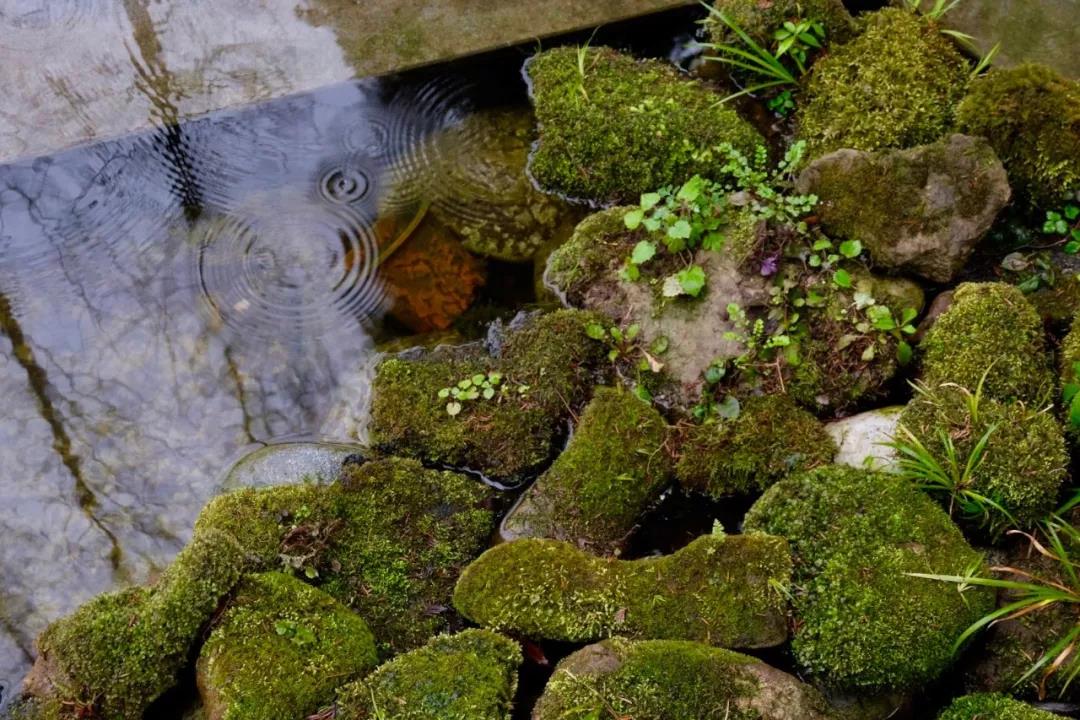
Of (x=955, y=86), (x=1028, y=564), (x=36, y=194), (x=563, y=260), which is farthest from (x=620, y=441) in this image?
(x=36, y=194)

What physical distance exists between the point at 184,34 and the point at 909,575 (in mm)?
4617

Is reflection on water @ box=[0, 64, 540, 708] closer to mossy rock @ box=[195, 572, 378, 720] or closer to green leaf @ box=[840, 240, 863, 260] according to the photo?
mossy rock @ box=[195, 572, 378, 720]

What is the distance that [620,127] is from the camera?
4.45 m

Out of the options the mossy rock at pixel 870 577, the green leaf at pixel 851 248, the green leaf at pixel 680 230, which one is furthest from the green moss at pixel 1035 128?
the mossy rock at pixel 870 577

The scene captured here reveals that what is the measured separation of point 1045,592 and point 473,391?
7.80 ft

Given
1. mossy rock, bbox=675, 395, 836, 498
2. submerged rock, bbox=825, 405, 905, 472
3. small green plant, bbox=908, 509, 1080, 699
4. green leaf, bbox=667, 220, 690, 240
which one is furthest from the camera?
green leaf, bbox=667, 220, 690, 240

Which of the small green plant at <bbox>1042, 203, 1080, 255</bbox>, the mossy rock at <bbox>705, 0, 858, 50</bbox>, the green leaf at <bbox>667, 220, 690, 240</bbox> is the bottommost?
the small green plant at <bbox>1042, 203, 1080, 255</bbox>

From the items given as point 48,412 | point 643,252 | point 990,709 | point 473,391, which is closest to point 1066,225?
point 643,252

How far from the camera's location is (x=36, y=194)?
14.8 feet

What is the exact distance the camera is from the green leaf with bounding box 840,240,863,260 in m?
3.89

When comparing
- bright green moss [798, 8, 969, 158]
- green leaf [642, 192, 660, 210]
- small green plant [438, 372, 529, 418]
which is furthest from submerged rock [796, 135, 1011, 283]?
small green plant [438, 372, 529, 418]

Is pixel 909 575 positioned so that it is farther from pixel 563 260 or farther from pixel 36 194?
pixel 36 194

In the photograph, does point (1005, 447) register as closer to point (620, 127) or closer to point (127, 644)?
point (620, 127)

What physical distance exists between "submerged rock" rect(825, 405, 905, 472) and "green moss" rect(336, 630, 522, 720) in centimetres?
162
